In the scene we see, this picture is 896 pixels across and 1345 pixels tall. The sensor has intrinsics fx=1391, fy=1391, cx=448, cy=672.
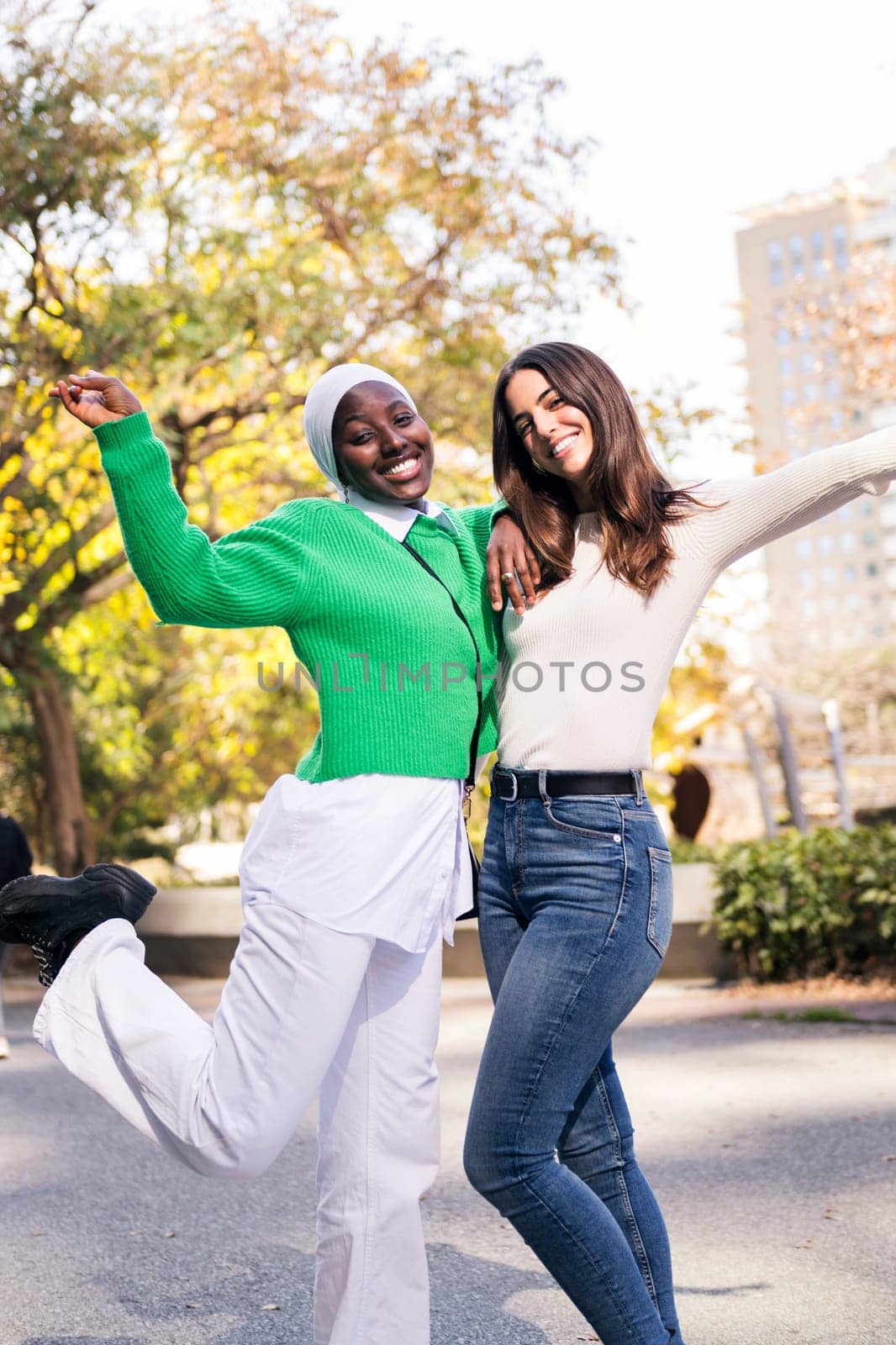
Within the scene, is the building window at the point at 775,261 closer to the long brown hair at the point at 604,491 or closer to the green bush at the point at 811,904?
the green bush at the point at 811,904

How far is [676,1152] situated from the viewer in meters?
5.08

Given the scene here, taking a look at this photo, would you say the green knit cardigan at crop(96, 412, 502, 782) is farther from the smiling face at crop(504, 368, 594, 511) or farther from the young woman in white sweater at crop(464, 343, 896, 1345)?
the smiling face at crop(504, 368, 594, 511)

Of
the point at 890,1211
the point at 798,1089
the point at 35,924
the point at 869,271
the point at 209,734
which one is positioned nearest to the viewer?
the point at 35,924

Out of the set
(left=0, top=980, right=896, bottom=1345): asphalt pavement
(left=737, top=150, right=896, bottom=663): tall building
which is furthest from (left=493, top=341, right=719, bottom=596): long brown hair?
(left=737, top=150, right=896, bottom=663): tall building

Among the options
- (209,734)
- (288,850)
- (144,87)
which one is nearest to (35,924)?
(288,850)

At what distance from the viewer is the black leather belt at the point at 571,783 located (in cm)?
256

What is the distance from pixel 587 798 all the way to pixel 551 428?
735 millimetres

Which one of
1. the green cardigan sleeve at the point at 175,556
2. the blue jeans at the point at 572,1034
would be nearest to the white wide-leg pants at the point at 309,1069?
the blue jeans at the point at 572,1034

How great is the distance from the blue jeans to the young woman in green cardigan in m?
0.14

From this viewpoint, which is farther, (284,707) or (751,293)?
(751,293)

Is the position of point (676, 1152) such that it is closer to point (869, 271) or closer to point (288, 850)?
point (288, 850)

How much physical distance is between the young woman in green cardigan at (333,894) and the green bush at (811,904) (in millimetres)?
6445

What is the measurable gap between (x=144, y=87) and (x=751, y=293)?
437 feet

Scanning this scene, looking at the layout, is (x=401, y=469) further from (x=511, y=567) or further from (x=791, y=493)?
(x=791, y=493)
